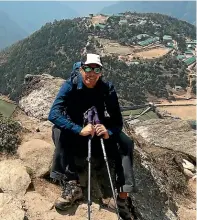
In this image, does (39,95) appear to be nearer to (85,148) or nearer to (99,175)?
(99,175)

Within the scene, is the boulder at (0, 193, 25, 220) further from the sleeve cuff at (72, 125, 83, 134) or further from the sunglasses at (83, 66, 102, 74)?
the sunglasses at (83, 66, 102, 74)

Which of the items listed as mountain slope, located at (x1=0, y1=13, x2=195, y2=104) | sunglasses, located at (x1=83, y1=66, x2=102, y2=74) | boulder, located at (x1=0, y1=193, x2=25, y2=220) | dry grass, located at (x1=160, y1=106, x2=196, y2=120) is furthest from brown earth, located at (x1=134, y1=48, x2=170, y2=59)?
boulder, located at (x1=0, y1=193, x2=25, y2=220)

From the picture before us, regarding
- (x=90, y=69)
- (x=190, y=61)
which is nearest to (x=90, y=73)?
(x=90, y=69)

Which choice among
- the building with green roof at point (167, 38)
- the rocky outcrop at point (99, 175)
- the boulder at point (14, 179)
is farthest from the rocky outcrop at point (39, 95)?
the building with green roof at point (167, 38)

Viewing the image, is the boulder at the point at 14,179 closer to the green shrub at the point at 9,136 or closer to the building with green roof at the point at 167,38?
the green shrub at the point at 9,136

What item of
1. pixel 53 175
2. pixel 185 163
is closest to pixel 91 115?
pixel 53 175
